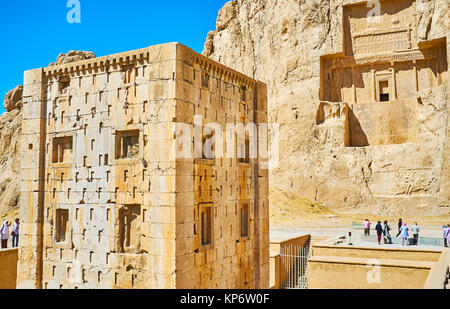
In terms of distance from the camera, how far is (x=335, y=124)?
32.8m

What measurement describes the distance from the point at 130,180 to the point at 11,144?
36.0 meters

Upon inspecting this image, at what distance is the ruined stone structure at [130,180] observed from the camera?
996cm

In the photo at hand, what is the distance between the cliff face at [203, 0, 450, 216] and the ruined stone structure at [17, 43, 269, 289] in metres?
20.6

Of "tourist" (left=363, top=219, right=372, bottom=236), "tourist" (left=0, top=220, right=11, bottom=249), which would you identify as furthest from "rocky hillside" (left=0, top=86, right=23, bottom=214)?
"tourist" (left=363, top=219, right=372, bottom=236)

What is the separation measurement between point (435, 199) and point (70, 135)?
1013 inches

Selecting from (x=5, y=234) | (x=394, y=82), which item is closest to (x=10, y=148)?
(x=5, y=234)

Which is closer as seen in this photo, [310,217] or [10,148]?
[310,217]

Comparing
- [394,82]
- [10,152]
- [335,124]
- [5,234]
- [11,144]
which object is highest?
[394,82]

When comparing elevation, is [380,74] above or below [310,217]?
above

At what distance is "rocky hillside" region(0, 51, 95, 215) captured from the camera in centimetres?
3772

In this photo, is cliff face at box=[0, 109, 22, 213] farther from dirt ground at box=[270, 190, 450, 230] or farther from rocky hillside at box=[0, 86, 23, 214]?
dirt ground at box=[270, 190, 450, 230]

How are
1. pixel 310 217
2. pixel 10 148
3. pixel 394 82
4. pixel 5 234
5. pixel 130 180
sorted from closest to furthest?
pixel 130 180 → pixel 5 234 → pixel 310 217 → pixel 394 82 → pixel 10 148

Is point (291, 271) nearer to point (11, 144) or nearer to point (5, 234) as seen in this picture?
point (5, 234)
